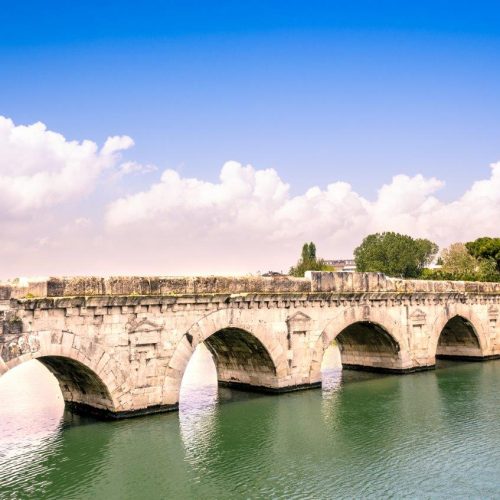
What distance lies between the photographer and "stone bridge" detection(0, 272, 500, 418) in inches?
638

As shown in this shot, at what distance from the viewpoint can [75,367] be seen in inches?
686

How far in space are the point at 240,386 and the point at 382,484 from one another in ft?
34.6

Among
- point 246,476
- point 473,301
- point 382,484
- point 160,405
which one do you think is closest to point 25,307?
point 160,405

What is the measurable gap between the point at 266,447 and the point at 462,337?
62.2 feet

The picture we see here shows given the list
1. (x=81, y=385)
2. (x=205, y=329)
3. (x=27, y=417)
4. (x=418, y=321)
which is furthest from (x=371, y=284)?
(x=27, y=417)

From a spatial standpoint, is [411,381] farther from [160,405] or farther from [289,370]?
[160,405]

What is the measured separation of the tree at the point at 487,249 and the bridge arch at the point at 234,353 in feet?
122

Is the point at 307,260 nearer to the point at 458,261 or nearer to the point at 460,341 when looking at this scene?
the point at 458,261

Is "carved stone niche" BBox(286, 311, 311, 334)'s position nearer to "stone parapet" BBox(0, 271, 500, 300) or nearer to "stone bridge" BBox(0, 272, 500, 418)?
"stone bridge" BBox(0, 272, 500, 418)

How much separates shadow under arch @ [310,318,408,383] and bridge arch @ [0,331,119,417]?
9917 millimetres

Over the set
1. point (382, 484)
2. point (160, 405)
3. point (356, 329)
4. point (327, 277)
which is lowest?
point (382, 484)

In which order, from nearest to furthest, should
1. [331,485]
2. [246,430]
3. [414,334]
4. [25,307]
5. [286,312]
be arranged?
[331,485] < [25,307] < [246,430] < [286,312] < [414,334]

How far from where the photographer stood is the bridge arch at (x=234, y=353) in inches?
732

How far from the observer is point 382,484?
1330 cm
